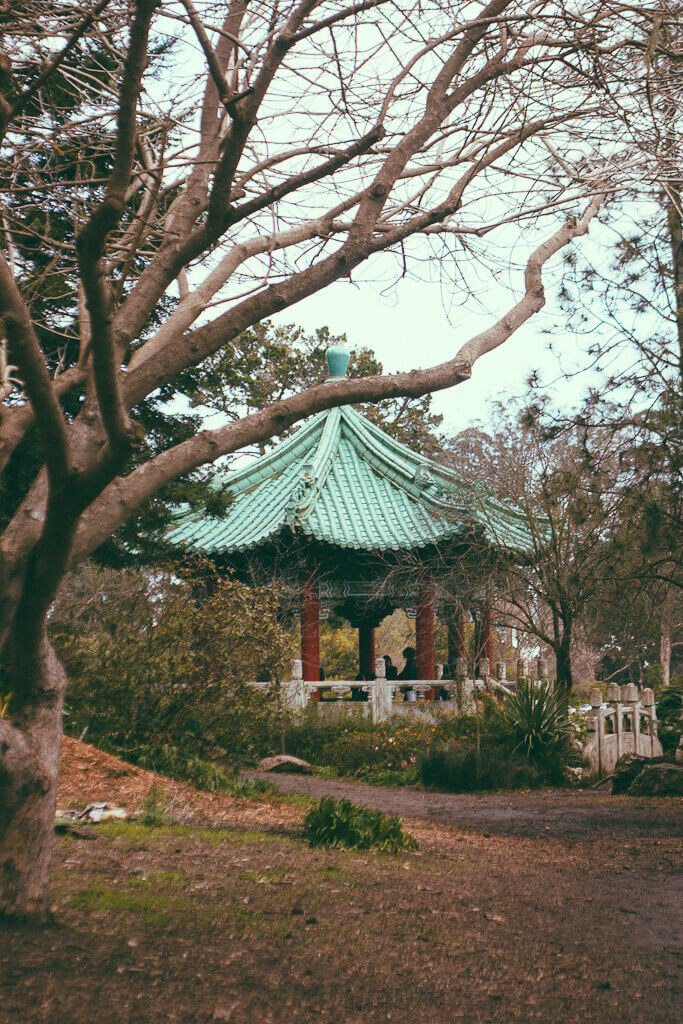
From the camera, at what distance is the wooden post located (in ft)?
50.6

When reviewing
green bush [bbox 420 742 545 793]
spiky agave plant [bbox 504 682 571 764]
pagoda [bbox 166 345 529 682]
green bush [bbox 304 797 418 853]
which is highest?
pagoda [bbox 166 345 529 682]

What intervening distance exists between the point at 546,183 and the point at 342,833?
4714 mm

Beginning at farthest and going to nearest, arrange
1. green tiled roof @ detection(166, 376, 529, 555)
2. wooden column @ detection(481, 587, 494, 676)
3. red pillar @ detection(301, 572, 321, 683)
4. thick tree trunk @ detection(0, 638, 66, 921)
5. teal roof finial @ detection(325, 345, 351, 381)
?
1. teal roof finial @ detection(325, 345, 351, 381)
2. red pillar @ detection(301, 572, 321, 683)
3. green tiled roof @ detection(166, 376, 529, 555)
4. wooden column @ detection(481, 587, 494, 676)
5. thick tree trunk @ detection(0, 638, 66, 921)

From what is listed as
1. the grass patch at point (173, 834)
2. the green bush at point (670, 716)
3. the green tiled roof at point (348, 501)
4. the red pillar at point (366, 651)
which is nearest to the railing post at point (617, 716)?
the green bush at point (670, 716)

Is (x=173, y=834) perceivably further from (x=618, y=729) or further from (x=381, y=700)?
(x=618, y=729)

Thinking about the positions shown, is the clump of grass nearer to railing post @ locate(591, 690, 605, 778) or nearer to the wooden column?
railing post @ locate(591, 690, 605, 778)

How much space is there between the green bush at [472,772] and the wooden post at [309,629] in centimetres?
360

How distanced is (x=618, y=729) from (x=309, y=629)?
541 cm

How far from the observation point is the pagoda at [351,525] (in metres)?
14.7

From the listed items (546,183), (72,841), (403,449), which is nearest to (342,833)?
(72,841)

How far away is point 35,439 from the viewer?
941 centimetres

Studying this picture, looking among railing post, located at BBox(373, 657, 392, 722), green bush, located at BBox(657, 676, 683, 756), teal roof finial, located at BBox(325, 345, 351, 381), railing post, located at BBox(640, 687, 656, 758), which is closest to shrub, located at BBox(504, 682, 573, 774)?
railing post, located at BBox(373, 657, 392, 722)

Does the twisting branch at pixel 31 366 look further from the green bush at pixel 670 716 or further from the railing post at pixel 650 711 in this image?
the green bush at pixel 670 716

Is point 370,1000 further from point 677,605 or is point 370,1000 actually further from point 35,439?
point 677,605
